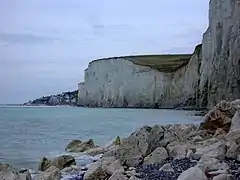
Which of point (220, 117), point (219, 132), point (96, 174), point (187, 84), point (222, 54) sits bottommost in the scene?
point (96, 174)

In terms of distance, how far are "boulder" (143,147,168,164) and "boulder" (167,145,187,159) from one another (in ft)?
0.44

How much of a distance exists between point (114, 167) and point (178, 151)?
1.49 m

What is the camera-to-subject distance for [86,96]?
75.0 metres

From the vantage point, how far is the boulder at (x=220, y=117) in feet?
38.4

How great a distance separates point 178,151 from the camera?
9.17 meters

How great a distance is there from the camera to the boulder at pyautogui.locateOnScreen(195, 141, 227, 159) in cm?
792

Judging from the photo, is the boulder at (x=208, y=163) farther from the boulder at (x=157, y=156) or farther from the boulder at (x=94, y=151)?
the boulder at (x=94, y=151)

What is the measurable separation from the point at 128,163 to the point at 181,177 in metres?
2.86

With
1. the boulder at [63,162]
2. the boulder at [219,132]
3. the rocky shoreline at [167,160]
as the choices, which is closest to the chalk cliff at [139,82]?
the boulder at [219,132]

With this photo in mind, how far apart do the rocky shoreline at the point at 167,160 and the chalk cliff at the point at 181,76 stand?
20095mm

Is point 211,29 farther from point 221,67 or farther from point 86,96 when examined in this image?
point 86,96

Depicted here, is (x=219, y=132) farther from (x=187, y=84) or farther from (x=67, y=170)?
(x=187, y=84)

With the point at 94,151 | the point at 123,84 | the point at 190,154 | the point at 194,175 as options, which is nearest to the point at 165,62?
the point at 123,84

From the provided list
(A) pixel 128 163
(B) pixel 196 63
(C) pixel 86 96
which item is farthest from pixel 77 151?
(C) pixel 86 96
